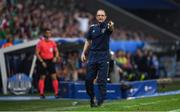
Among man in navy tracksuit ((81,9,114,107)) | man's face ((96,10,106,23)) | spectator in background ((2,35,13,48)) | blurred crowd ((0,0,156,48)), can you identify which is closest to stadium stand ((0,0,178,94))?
blurred crowd ((0,0,156,48))

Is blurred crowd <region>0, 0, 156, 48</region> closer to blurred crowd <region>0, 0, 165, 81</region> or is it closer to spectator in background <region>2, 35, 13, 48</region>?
blurred crowd <region>0, 0, 165, 81</region>

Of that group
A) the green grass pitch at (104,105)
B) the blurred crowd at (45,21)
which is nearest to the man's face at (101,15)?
the green grass pitch at (104,105)

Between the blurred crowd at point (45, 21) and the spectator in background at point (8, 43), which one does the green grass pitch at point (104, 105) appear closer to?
the spectator in background at point (8, 43)

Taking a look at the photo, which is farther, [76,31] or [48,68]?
[76,31]

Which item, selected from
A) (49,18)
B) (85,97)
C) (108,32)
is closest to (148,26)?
(49,18)

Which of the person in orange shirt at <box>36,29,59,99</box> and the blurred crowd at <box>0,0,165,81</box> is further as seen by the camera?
the blurred crowd at <box>0,0,165,81</box>

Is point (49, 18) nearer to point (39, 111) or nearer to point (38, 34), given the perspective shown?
point (38, 34)

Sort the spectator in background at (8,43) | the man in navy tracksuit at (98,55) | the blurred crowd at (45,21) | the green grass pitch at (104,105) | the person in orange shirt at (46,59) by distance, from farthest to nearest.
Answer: the blurred crowd at (45,21)
the spectator in background at (8,43)
the person in orange shirt at (46,59)
the man in navy tracksuit at (98,55)
the green grass pitch at (104,105)

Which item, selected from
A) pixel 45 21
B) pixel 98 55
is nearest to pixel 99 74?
pixel 98 55

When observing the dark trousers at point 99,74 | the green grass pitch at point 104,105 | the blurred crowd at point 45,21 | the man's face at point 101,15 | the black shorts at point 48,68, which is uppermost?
the man's face at point 101,15

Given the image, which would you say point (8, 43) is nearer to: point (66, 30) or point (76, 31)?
point (66, 30)

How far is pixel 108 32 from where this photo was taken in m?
15.3

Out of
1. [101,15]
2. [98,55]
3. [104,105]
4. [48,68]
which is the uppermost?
[101,15]

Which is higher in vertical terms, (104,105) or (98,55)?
(98,55)
